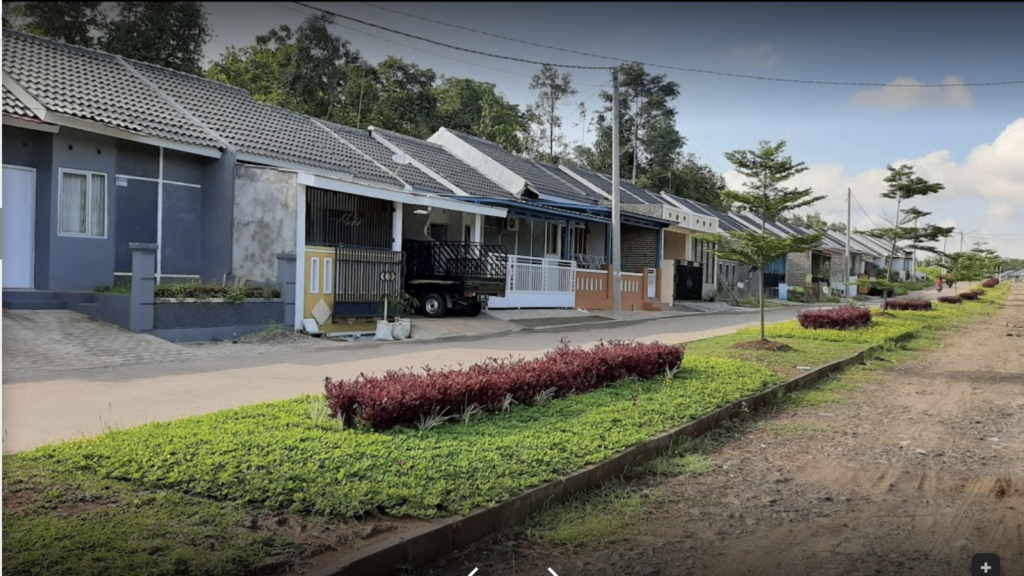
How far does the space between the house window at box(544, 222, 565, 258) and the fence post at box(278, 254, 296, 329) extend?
13.2 metres

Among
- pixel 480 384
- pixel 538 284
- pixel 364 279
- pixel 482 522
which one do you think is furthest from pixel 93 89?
pixel 482 522

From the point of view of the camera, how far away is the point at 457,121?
34.3 m

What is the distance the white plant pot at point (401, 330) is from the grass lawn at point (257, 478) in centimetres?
716

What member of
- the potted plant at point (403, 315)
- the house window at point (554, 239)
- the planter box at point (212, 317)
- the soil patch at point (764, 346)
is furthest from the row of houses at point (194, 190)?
the soil patch at point (764, 346)

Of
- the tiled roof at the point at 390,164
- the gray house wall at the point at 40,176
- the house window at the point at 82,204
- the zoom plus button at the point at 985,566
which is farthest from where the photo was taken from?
the tiled roof at the point at 390,164

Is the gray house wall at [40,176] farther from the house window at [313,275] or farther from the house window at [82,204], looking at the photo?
the house window at [313,275]

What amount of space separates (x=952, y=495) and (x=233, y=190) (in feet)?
44.1

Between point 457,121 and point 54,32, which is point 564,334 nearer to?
point 54,32

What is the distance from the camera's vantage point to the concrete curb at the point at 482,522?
3.44 metres

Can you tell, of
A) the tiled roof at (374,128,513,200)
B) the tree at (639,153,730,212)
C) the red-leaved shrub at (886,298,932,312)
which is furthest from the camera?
the tree at (639,153,730,212)

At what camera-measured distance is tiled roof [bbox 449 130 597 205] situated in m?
25.9

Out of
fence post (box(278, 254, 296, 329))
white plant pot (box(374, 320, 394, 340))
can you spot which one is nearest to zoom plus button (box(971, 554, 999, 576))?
white plant pot (box(374, 320, 394, 340))

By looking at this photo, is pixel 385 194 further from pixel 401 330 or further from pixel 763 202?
pixel 763 202

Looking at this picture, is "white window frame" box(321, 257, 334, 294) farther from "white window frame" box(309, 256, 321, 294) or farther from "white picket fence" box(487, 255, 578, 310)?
"white picket fence" box(487, 255, 578, 310)
